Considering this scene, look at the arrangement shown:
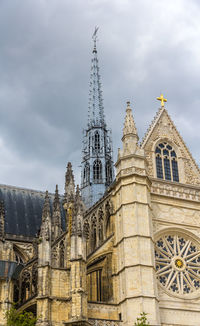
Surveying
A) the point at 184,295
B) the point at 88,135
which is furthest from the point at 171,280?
the point at 88,135

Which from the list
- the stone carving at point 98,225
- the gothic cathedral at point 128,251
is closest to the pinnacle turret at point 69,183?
the gothic cathedral at point 128,251

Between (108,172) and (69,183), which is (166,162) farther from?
(108,172)

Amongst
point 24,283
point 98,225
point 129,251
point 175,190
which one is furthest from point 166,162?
point 24,283

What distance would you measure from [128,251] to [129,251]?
0.05 m

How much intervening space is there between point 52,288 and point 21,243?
14.0m

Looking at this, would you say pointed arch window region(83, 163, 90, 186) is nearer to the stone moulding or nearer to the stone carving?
the stone carving

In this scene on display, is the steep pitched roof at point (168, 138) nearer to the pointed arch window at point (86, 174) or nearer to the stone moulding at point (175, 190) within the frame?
the stone moulding at point (175, 190)

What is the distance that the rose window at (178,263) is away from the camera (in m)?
24.8

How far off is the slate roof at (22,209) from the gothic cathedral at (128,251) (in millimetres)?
4864

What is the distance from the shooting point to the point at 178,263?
1005 inches

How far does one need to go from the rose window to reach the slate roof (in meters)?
13.4

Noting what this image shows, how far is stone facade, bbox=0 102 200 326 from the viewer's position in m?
21.9

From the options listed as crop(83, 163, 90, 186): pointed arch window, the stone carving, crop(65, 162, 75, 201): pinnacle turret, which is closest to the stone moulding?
the stone carving

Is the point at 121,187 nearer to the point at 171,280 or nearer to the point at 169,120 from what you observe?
the point at 171,280
